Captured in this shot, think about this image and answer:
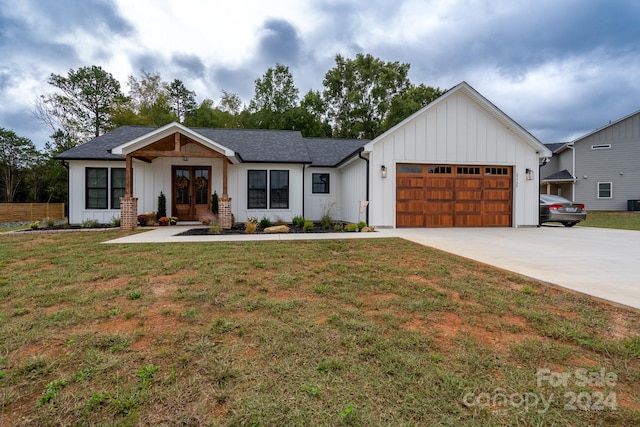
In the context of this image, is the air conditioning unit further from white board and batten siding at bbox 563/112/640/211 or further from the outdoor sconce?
the outdoor sconce

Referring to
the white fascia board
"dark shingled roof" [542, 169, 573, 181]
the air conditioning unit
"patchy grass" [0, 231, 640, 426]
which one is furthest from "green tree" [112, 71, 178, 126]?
the air conditioning unit

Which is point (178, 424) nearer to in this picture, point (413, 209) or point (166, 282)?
point (166, 282)

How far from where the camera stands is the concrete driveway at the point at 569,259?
363 cm

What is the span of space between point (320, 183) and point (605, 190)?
70.6 ft

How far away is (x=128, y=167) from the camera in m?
10.3

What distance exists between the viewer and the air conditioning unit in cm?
1931

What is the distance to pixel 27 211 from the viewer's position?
58.7 feet

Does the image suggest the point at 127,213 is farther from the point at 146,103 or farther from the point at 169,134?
the point at 146,103

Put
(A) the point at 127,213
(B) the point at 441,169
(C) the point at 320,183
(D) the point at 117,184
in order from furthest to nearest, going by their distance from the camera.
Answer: (C) the point at 320,183 → (D) the point at 117,184 → (B) the point at 441,169 → (A) the point at 127,213

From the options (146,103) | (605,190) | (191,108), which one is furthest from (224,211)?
(191,108)

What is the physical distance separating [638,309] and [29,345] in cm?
549

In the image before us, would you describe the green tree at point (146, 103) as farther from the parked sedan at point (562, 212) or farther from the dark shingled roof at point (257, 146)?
the parked sedan at point (562, 212)

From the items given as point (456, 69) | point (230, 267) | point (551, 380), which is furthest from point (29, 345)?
point (456, 69)

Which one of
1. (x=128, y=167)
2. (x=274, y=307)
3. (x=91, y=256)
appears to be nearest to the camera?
(x=274, y=307)
